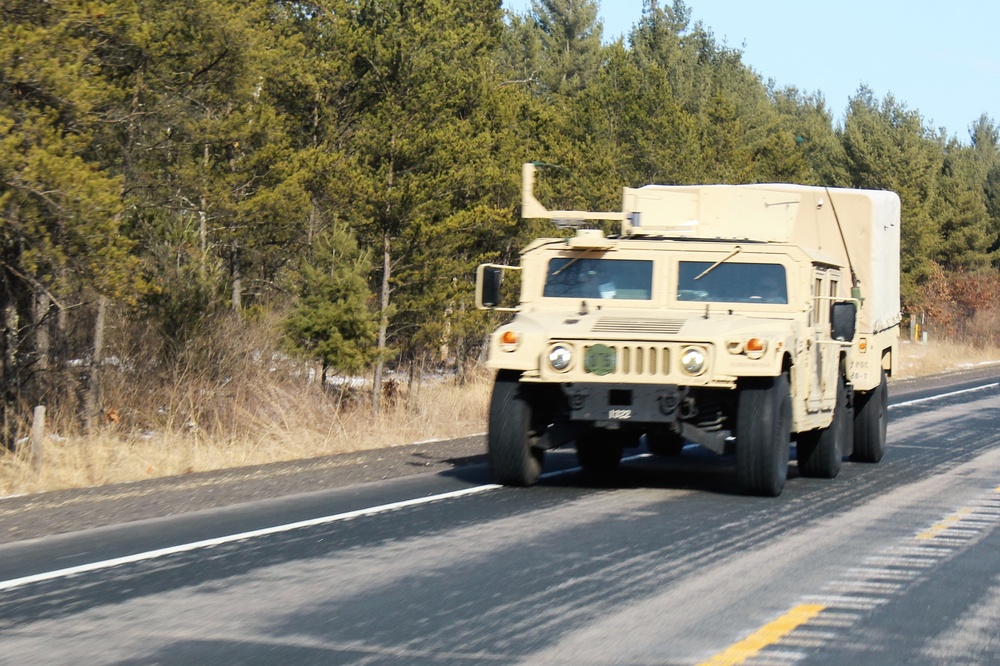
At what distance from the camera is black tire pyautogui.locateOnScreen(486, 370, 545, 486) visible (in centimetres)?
1125

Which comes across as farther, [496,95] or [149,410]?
[496,95]

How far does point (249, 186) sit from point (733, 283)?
555 inches

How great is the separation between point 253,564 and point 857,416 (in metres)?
8.71

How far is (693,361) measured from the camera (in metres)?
10.6

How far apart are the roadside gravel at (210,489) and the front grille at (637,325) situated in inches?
118

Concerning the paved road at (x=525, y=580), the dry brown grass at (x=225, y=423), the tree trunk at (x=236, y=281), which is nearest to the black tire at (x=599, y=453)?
the paved road at (x=525, y=580)

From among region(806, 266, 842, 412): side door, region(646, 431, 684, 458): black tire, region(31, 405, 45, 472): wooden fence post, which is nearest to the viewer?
region(806, 266, 842, 412): side door

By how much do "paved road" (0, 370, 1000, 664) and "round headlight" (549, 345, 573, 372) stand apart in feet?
3.70

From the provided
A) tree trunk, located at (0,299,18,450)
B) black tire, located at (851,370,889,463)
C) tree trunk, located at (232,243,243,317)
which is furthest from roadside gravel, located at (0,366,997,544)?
tree trunk, located at (232,243,243,317)

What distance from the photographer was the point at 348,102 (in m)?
27.2

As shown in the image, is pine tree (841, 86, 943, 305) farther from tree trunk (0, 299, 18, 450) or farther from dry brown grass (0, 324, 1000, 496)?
tree trunk (0, 299, 18, 450)

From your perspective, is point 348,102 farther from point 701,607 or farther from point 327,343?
point 701,607

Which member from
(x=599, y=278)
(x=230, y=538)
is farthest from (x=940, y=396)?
(x=230, y=538)

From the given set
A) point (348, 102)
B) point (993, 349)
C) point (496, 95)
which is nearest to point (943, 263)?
point (993, 349)
